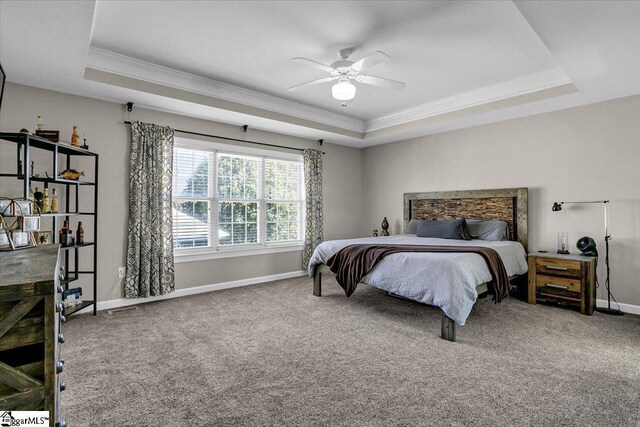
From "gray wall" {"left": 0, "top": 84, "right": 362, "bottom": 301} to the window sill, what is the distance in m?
0.07

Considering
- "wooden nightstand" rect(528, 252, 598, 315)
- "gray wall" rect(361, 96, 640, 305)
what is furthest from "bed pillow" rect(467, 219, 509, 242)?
"wooden nightstand" rect(528, 252, 598, 315)

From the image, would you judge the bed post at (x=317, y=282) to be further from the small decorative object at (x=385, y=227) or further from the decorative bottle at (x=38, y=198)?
the decorative bottle at (x=38, y=198)

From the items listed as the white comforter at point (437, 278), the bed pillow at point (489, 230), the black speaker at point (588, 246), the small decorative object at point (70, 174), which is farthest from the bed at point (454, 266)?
the small decorative object at point (70, 174)

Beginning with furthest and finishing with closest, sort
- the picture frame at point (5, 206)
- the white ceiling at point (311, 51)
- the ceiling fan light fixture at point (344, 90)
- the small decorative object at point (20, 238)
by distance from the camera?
the ceiling fan light fixture at point (344, 90)
the white ceiling at point (311, 51)
the picture frame at point (5, 206)
the small decorative object at point (20, 238)

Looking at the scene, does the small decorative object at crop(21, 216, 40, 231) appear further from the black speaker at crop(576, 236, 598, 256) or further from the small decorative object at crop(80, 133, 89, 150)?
the black speaker at crop(576, 236, 598, 256)

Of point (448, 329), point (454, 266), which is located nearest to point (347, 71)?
point (454, 266)

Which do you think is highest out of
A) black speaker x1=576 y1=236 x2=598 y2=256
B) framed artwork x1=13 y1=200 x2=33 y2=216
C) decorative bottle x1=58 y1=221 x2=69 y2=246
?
framed artwork x1=13 y1=200 x2=33 y2=216

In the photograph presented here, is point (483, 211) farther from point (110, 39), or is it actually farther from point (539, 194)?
point (110, 39)

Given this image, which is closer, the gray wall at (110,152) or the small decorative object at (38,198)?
the small decorative object at (38,198)

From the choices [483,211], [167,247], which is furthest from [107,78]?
[483,211]

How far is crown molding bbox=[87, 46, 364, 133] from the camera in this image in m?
3.22

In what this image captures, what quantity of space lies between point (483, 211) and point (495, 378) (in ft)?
10.5

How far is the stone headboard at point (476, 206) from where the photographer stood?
175 inches

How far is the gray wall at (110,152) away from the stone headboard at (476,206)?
2438mm
